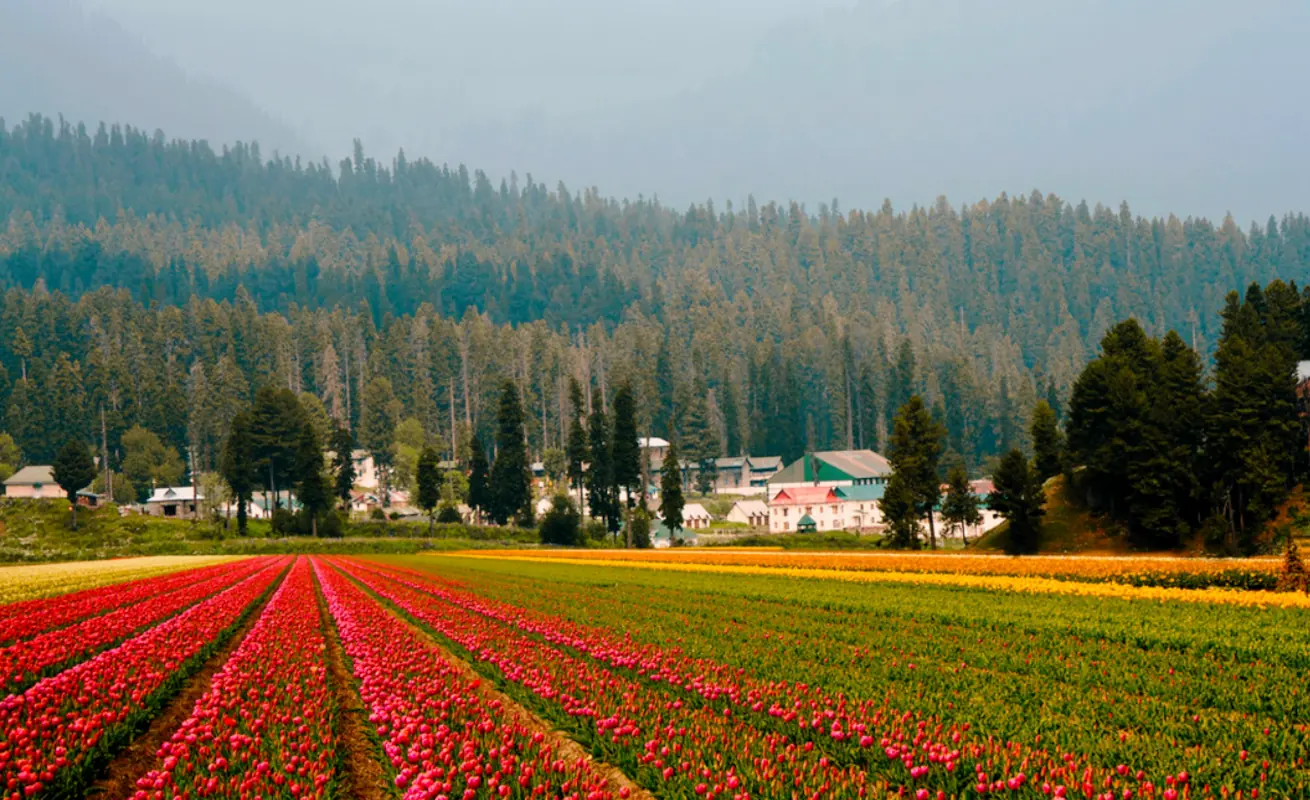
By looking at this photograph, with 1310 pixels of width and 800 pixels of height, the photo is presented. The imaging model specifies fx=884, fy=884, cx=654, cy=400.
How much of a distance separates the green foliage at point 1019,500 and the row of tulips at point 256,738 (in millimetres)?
60088

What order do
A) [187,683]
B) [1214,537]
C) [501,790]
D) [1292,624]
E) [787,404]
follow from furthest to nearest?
1. [787,404]
2. [1214,537]
3. [1292,624]
4. [187,683]
5. [501,790]

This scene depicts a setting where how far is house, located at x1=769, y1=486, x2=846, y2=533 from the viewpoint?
123000 mm

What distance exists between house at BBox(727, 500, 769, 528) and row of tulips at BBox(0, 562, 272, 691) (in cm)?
11099

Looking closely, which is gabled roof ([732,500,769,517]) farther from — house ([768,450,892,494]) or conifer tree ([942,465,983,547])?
conifer tree ([942,465,983,547])

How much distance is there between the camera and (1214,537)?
55.2 meters

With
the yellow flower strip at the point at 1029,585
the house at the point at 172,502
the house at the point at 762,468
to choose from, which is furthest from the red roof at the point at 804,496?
the house at the point at 172,502

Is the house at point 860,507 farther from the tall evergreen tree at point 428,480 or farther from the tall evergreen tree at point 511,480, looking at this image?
the tall evergreen tree at point 428,480

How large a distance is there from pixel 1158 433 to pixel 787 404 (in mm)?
128471

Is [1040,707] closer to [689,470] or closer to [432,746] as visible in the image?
[432,746]

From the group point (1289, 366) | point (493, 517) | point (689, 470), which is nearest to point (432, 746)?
point (1289, 366)

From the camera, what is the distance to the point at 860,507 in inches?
5020

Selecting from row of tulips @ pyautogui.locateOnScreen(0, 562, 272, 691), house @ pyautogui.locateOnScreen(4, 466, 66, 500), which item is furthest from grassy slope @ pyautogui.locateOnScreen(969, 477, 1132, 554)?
house @ pyautogui.locateOnScreen(4, 466, 66, 500)

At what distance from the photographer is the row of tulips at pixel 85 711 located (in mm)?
9305

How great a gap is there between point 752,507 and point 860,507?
59.3 feet
